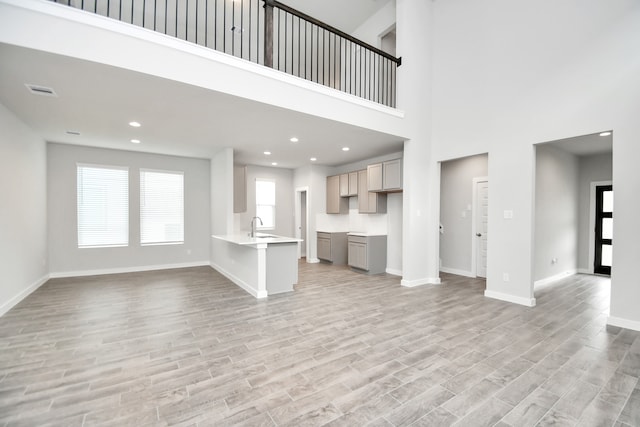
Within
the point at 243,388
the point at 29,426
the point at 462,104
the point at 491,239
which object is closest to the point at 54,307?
the point at 29,426

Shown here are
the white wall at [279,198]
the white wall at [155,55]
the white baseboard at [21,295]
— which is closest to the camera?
the white wall at [155,55]

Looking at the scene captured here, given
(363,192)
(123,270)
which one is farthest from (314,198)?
(123,270)

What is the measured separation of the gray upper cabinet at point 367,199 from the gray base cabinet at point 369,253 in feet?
2.14

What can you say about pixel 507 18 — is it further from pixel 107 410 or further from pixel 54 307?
pixel 54 307

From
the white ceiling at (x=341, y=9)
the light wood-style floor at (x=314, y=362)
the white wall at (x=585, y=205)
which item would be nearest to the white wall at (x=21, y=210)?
the light wood-style floor at (x=314, y=362)

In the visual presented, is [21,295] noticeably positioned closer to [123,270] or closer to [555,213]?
[123,270]

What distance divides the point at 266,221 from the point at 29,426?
21.2 ft

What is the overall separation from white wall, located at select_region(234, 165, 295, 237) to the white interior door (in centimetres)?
494

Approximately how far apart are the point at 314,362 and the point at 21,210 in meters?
4.97

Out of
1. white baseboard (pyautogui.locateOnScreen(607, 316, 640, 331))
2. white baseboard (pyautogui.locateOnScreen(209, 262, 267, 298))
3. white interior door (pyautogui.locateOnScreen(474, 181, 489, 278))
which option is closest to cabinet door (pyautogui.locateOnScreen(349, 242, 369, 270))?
white interior door (pyautogui.locateOnScreen(474, 181, 489, 278))

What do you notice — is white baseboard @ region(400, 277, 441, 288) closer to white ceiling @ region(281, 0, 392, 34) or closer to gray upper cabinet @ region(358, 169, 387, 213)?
gray upper cabinet @ region(358, 169, 387, 213)

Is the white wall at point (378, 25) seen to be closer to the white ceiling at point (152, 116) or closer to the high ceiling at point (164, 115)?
the high ceiling at point (164, 115)

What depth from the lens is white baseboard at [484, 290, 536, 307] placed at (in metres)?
3.96

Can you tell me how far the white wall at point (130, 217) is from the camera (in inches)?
217
